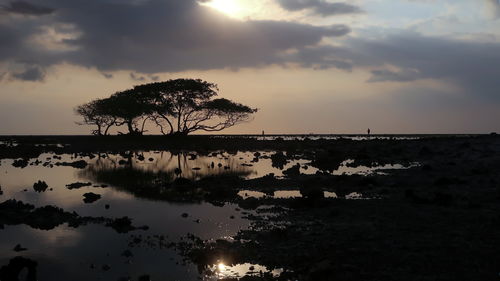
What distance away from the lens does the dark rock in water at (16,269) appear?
862 cm

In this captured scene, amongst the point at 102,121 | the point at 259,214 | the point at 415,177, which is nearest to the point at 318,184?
the point at 415,177

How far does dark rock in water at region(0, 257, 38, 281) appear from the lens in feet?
28.3

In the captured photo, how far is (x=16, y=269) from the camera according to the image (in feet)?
28.6

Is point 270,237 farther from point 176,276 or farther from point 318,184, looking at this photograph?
point 318,184

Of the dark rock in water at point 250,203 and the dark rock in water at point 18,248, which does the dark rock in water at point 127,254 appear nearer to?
the dark rock in water at point 18,248

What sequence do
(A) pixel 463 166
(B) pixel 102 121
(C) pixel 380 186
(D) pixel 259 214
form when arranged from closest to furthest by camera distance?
1. (D) pixel 259 214
2. (C) pixel 380 186
3. (A) pixel 463 166
4. (B) pixel 102 121

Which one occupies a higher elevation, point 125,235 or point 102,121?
point 102,121

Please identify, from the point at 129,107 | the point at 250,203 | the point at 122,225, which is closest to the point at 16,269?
the point at 122,225

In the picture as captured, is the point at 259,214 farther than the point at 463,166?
No

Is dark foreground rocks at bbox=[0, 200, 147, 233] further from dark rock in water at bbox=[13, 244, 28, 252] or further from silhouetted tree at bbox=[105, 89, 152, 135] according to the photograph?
silhouetted tree at bbox=[105, 89, 152, 135]

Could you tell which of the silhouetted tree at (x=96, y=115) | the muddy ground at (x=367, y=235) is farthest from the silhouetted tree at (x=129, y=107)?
the muddy ground at (x=367, y=235)

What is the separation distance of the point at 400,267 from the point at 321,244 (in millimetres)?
2241

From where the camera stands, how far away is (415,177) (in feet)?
80.8

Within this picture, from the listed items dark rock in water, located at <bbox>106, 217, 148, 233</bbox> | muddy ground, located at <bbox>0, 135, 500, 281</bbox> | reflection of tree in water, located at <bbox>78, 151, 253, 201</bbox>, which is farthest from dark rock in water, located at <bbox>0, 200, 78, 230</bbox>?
reflection of tree in water, located at <bbox>78, 151, 253, 201</bbox>
